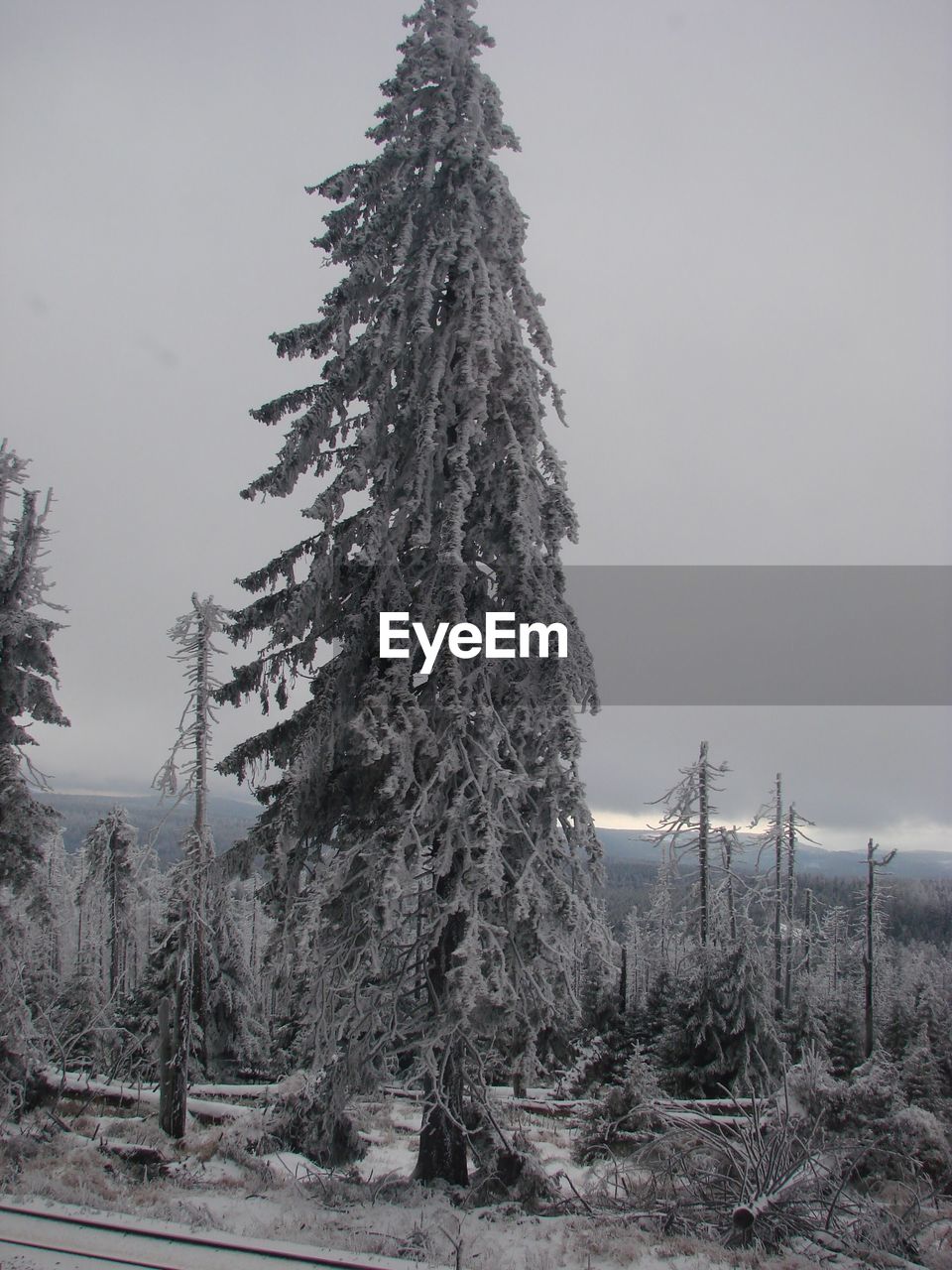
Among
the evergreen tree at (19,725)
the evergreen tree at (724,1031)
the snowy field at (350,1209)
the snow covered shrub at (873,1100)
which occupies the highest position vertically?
the evergreen tree at (19,725)

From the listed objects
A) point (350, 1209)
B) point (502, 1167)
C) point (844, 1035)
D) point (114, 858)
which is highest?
point (502, 1167)

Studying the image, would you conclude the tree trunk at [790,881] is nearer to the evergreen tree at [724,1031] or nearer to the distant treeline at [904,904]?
the evergreen tree at [724,1031]

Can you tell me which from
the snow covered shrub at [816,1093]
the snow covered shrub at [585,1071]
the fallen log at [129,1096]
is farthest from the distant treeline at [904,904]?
the snow covered shrub at [816,1093]

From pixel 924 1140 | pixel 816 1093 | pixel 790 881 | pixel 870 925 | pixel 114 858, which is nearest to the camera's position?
pixel 924 1140

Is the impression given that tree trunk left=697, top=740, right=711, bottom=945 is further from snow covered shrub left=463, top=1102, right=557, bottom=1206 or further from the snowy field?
snow covered shrub left=463, top=1102, right=557, bottom=1206

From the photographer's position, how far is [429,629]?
9.07m

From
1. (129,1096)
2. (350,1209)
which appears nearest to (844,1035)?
(129,1096)

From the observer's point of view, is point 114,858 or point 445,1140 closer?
point 445,1140

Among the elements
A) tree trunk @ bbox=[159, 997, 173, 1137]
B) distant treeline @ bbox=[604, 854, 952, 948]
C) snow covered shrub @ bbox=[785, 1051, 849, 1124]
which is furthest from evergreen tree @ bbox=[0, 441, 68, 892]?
distant treeline @ bbox=[604, 854, 952, 948]

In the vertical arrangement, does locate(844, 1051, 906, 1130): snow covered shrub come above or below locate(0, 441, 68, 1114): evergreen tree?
below

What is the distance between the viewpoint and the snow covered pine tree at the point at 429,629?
27.7 feet

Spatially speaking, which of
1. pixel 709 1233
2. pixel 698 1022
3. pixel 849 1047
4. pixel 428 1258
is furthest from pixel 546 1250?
pixel 849 1047

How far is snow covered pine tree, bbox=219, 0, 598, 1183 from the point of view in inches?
332

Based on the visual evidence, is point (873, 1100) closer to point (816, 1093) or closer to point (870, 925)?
point (816, 1093)
